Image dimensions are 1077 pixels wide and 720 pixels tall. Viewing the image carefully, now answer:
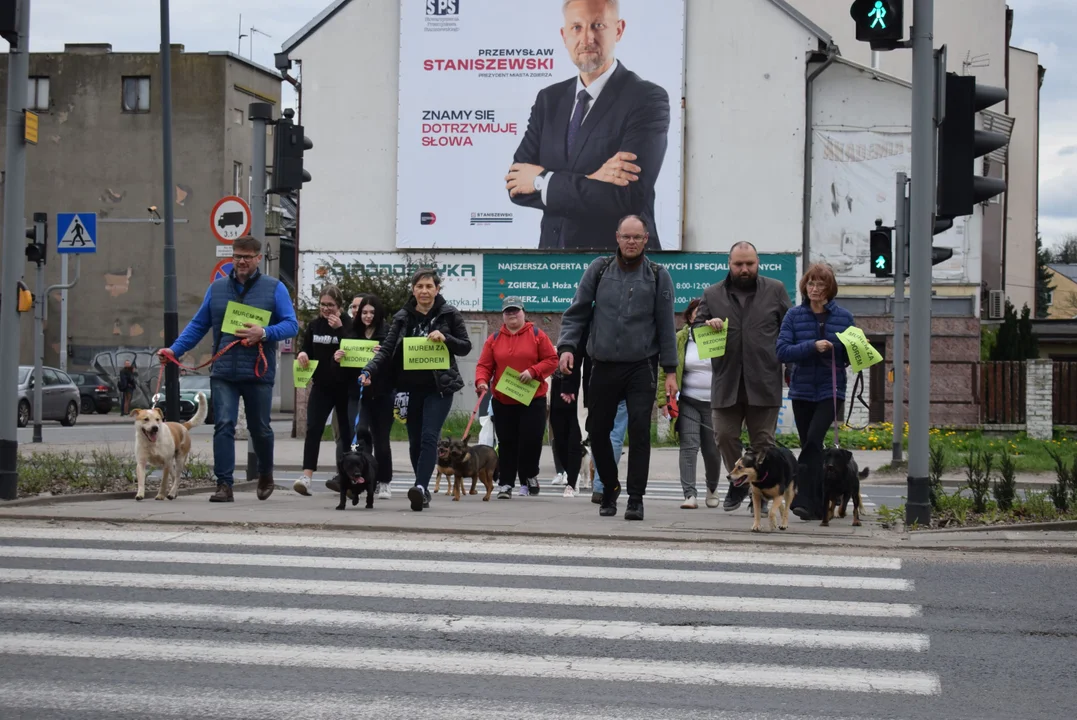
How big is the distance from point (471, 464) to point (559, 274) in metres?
19.4

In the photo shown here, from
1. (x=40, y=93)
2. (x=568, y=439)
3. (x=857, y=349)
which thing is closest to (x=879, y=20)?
(x=857, y=349)

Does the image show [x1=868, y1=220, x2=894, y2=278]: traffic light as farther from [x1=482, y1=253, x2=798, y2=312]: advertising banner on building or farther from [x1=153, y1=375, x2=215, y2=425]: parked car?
[x1=153, y1=375, x2=215, y2=425]: parked car

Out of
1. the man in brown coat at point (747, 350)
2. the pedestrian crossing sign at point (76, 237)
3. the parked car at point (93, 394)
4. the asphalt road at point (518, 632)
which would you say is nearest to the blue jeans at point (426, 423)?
the man in brown coat at point (747, 350)

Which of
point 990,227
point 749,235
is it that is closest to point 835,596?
point 749,235

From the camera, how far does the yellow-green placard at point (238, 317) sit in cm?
1191

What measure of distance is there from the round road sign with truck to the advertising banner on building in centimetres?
1678

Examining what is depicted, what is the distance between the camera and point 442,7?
108 ft

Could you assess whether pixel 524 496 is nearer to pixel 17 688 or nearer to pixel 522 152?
pixel 17 688

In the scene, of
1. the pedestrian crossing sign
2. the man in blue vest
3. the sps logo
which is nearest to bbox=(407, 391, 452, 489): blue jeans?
the man in blue vest

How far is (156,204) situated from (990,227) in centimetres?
3171

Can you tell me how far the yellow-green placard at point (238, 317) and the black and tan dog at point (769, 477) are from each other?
4.41 metres

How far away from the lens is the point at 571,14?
32.5 m

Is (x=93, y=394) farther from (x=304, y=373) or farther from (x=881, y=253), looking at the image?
(x=304, y=373)

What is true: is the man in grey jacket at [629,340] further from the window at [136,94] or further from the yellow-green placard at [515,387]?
the window at [136,94]
